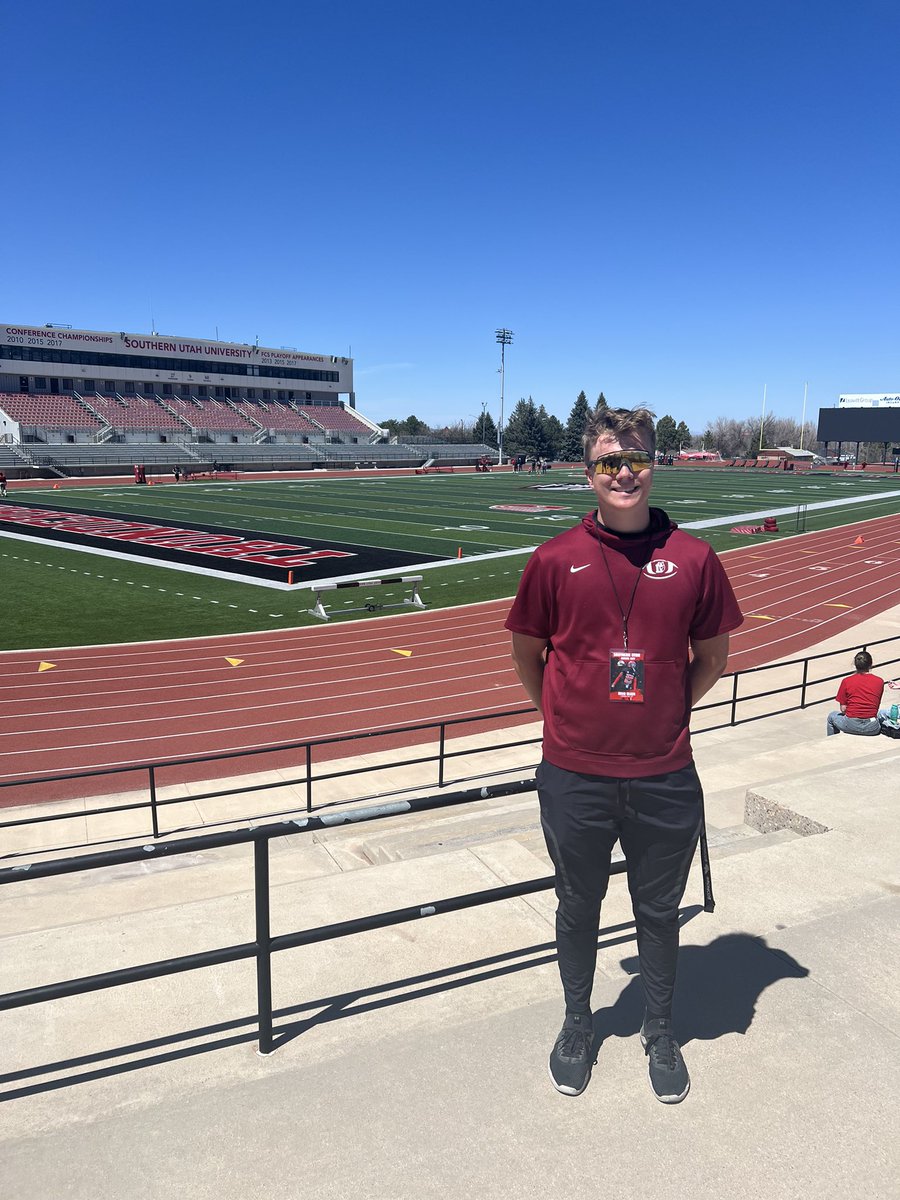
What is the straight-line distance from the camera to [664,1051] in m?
3.00

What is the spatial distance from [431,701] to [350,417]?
3687 inches

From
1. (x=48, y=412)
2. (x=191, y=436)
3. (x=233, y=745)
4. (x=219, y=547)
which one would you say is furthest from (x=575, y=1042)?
(x=191, y=436)

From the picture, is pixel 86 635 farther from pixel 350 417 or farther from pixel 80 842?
pixel 350 417

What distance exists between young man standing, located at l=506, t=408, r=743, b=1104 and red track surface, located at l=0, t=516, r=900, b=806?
845 centimetres

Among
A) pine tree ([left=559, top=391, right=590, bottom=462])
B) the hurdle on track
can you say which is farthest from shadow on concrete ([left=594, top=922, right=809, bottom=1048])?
pine tree ([left=559, top=391, right=590, bottom=462])

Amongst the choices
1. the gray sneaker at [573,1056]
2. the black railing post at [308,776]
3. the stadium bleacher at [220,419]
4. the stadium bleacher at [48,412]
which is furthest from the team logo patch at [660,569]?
the stadium bleacher at [220,419]

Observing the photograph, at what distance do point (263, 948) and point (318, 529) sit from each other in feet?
110

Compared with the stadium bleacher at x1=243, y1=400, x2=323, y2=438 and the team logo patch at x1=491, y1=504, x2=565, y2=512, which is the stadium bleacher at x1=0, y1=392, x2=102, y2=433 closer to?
the stadium bleacher at x1=243, y1=400, x2=323, y2=438

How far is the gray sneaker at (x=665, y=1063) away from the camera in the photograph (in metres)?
2.90

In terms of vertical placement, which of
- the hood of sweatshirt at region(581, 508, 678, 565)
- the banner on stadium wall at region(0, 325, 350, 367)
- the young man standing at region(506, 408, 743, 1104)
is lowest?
the young man standing at region(506, 408, 743, 1104)

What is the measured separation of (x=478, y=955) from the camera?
3725 millimetres

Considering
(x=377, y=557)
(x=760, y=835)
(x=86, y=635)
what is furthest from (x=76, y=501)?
(x=760, y=835)

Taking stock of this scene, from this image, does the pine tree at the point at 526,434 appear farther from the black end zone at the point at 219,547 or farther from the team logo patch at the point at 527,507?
the black end zone at the point at 219,547

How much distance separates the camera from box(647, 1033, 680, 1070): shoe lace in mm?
2965
